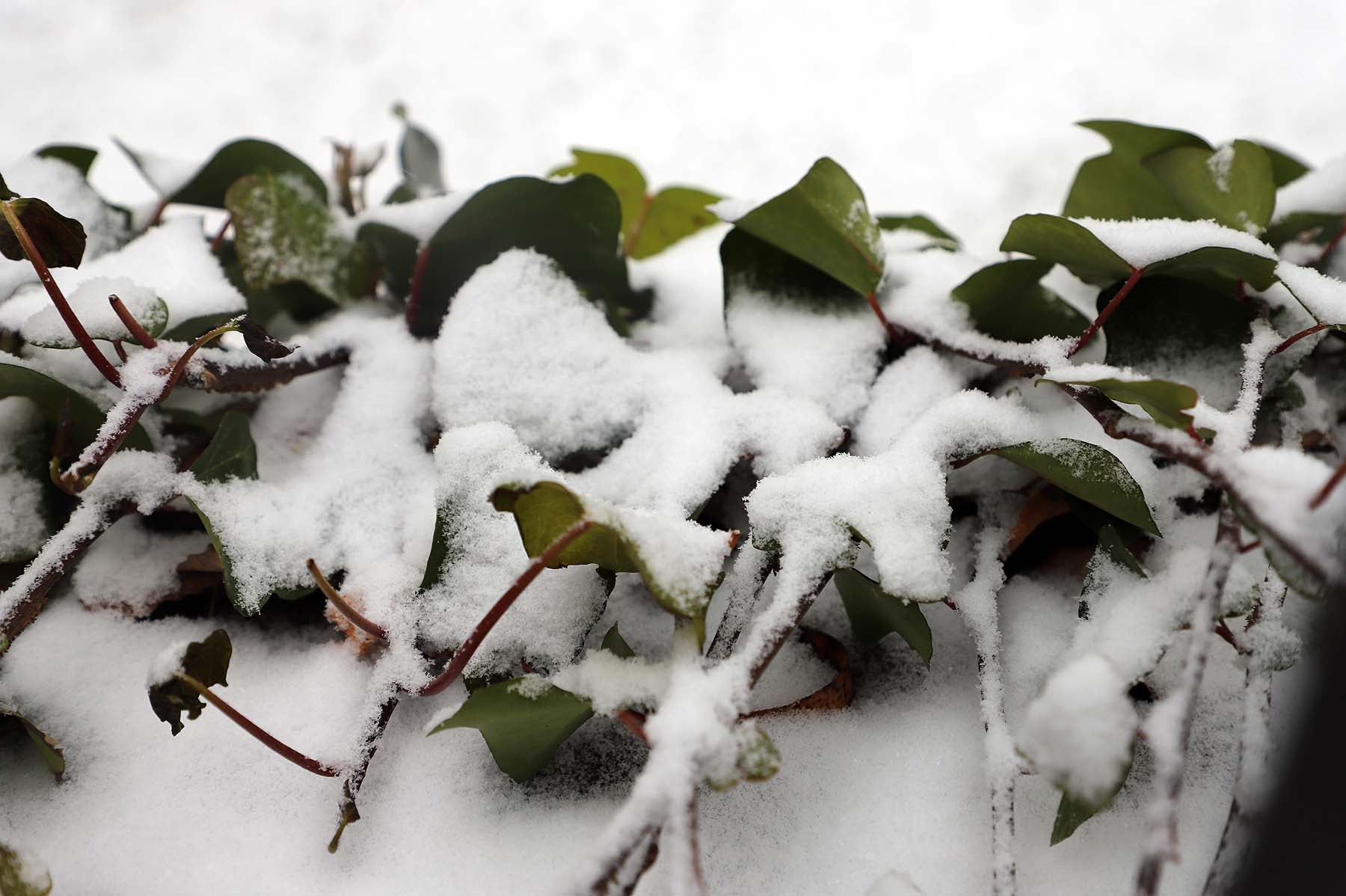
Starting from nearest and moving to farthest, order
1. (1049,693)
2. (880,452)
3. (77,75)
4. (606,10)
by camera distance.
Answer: (1049,693), (880,452), (77,75), (606,10)

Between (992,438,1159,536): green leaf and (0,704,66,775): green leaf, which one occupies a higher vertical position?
(992,438,1159,536): green leaf

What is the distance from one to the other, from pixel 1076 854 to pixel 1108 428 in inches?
6.7

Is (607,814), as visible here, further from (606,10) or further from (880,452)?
(606,10)

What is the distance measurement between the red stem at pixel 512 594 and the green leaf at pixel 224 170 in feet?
1.13

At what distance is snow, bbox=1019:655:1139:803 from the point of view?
9.8 inches

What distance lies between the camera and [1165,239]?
1.29ft

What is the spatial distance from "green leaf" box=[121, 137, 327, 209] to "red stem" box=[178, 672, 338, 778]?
0.33 m

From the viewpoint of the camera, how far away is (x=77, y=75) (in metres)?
0.99

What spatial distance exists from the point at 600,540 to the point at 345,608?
10cm

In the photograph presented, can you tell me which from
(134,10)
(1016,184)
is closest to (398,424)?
(1016,184)

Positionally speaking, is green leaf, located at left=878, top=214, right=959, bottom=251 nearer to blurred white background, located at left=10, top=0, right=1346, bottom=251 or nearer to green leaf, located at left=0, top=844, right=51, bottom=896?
blurred white background, located at left=10, top=0, right=1346, bottom=251

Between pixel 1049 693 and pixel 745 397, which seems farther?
pixel 745 397

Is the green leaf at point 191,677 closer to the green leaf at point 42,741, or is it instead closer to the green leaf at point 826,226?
the green leaf at point 42,741

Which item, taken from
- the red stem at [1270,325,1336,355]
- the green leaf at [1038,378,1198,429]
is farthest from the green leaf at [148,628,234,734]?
the red stem at [1270,325,1336,355]
